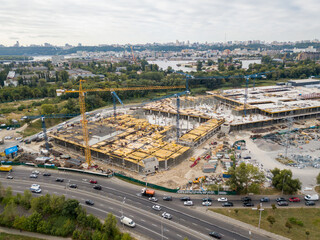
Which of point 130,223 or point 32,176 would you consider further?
point 32,176

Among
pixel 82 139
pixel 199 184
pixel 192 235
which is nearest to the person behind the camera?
pixel 192 235

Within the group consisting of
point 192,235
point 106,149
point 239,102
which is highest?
point 239,102

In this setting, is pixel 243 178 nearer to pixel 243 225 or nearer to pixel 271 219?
pixel 271 219

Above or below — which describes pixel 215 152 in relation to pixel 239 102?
below

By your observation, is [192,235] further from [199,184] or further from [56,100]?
[56,100]

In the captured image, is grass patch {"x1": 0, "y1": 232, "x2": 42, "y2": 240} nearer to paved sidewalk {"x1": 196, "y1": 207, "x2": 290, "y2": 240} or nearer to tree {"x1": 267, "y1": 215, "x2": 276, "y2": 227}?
Answer: paved sidewalk {"x1": 196, "y1": 207, "x2": 290, "y2": 240}

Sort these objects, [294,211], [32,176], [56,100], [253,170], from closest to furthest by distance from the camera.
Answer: [294,211]
[253,170]
[32,176]
[56,100]

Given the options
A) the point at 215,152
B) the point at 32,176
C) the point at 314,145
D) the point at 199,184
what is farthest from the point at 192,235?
the point at 314,145
